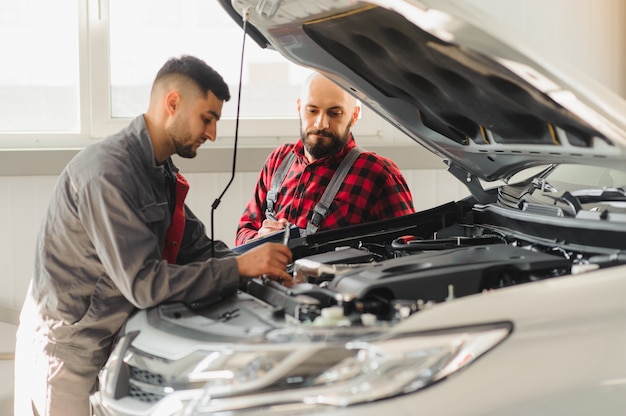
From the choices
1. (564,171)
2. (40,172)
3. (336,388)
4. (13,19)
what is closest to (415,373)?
(336,388)

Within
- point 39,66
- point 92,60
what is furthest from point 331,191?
point 39,66

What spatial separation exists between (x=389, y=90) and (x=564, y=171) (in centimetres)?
66

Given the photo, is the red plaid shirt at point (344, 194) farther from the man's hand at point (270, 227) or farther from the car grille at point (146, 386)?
the car grille at point (146, 386)

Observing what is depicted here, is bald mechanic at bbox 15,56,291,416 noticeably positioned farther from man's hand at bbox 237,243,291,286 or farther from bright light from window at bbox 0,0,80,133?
bright light from window at bbox 0,0,80,133

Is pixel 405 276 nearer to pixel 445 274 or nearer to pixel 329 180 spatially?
pixel 445 274

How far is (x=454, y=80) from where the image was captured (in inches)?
84.4

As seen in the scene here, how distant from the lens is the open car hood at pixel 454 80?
1.68 metres

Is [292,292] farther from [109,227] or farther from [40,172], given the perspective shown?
[40,172]

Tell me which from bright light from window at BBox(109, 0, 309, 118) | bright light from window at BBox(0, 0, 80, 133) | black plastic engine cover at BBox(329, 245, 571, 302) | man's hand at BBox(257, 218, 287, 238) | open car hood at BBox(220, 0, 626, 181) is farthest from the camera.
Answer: bright light from window at BBox(109, 0, 309, 118)

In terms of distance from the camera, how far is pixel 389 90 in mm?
2475

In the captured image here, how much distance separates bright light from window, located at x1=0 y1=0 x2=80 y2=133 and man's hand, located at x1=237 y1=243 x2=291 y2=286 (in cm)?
261

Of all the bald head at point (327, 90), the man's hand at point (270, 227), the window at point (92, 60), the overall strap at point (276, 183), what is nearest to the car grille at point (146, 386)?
the man's hand at point (270, 227)

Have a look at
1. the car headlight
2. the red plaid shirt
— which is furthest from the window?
the car headlight

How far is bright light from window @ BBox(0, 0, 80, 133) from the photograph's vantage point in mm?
4309
